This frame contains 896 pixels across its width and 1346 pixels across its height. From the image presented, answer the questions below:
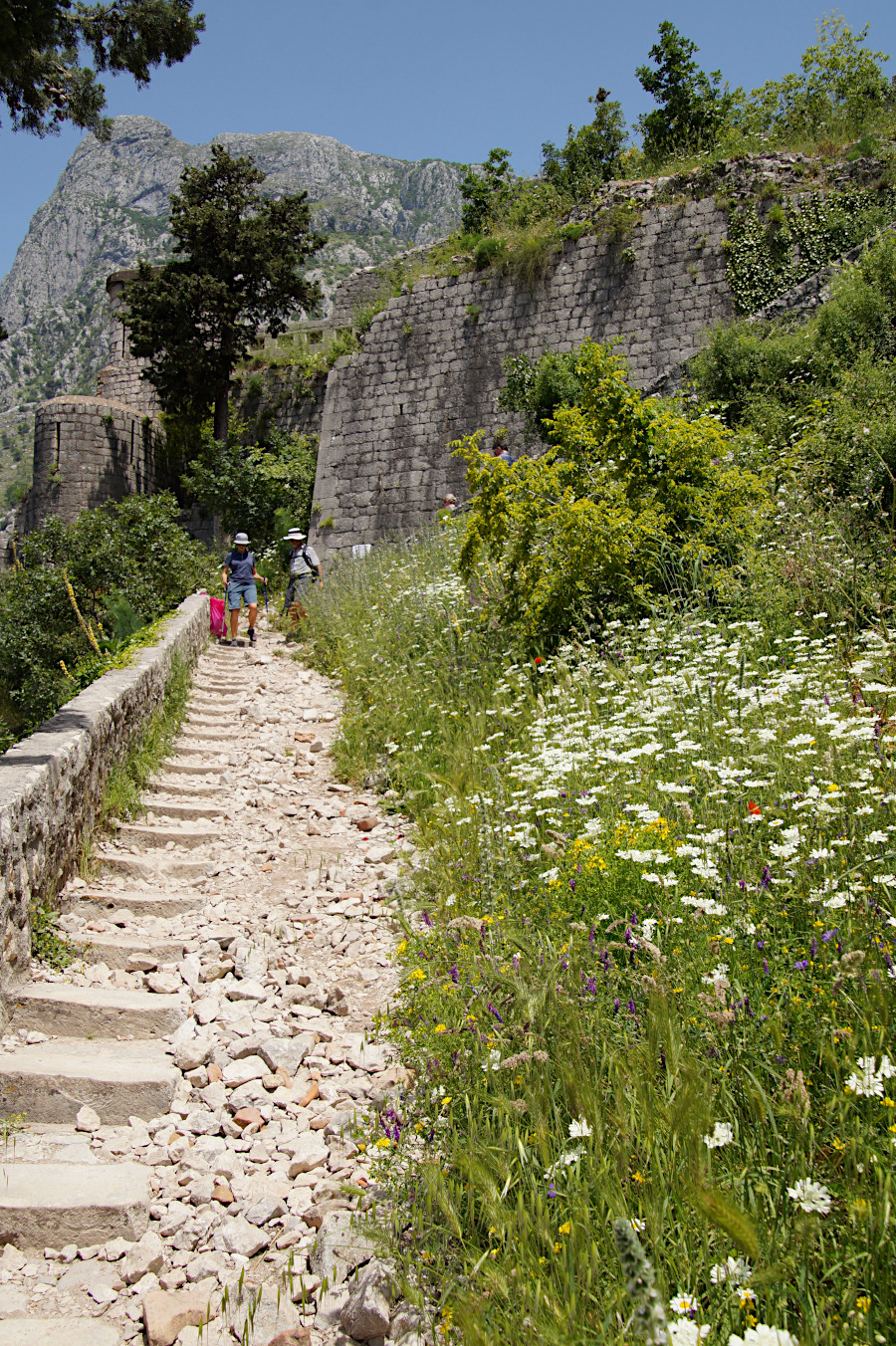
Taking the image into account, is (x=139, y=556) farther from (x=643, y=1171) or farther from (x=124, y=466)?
(x=643, y=1171)

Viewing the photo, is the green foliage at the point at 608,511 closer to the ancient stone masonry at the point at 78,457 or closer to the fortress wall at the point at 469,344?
the fortress wall at the point at 469,344

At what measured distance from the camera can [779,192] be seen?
12.8 metres

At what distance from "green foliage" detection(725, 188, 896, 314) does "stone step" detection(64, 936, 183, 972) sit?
13.1m

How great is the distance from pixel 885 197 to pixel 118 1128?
48.8ft

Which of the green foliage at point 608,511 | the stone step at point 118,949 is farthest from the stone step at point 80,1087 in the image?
the green foliage at point 608,511

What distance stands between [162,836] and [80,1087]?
2286 mm

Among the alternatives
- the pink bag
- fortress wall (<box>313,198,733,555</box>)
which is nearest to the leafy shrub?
fortress wall (<box>313,198,733,555</box>)

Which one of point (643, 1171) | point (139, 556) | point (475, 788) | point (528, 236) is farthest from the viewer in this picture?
point (528, 236)

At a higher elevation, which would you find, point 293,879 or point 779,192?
point 779,192

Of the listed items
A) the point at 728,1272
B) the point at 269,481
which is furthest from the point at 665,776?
the point at 269,481

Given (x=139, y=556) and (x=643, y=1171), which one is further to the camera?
(x=139, y=556)

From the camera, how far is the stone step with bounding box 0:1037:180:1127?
2688 millimetres

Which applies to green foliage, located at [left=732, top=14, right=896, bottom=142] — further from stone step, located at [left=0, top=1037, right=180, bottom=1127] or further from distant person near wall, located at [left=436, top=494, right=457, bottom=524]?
stone step, located at [left=0, top=1037, right=180, bottom=1127]

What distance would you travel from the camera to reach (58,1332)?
1918 mm
